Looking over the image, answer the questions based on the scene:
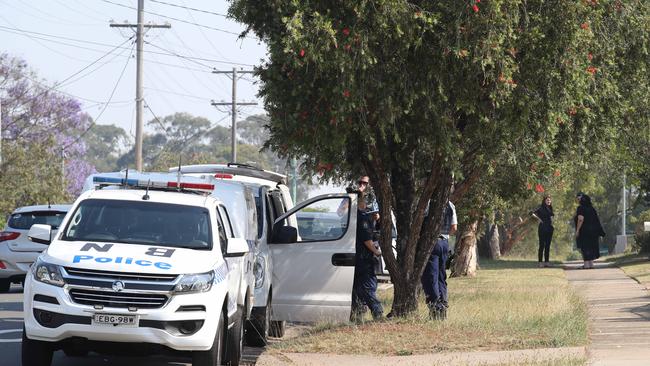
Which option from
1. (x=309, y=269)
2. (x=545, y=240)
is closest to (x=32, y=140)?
(x=545, y=240)

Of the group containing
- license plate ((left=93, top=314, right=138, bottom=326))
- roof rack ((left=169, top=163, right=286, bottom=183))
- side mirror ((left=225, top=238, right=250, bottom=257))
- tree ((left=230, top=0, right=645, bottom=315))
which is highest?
tree ((left=230, top=0, right=645, bottom=315))

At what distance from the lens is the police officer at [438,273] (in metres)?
15.4

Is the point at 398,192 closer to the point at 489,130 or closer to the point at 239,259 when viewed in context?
the point at 489,130

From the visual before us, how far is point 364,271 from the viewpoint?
51.1 ft

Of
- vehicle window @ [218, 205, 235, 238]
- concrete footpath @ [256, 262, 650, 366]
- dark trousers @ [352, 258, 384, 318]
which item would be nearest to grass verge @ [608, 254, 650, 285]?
concrete footpath @ [256, 262, 650, 366]

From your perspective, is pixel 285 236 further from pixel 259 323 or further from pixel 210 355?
pixel 210 355

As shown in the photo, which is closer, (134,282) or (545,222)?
(134,282)

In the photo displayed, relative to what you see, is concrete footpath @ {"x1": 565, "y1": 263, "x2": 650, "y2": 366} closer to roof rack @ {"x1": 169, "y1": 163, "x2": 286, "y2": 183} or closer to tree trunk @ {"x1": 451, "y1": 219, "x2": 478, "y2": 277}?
tree trunk @ {"x1": 451, "y1": 219, "x2": 478, "y2": 277}

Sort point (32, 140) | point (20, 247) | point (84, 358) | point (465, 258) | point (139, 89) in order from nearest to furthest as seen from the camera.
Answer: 1. point (84, 358)
2. point (20, 247)
3. point (465, 258)
4. point (139, 89)
5. point (32, 140)

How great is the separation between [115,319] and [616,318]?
312 inches

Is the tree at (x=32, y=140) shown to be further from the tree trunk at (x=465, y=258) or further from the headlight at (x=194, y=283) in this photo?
the headlight at (x=194, y=283)

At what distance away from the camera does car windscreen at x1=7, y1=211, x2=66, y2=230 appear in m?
21.5

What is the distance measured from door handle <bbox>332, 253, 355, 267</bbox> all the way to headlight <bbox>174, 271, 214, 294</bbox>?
404 centimetres

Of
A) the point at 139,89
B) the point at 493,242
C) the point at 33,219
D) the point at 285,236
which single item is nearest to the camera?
the point at 285,236
